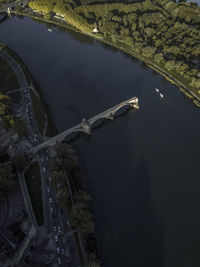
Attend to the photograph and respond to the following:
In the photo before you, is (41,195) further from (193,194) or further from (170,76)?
(170,76)

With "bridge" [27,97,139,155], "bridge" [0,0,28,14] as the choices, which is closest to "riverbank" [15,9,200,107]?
"bridge" [0,0,28,14]

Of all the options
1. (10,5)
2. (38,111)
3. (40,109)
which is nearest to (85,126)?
(38,111)

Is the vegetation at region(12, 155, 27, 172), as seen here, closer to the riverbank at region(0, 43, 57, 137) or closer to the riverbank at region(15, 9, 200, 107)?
the riverbank at region(0, 43, 57, 137)

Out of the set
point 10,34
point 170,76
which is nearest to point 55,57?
point 10,34

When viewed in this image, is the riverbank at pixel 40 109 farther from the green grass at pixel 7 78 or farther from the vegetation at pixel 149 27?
the vegetation at pixel 149 27

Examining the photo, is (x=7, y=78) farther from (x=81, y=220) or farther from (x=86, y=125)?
(x=81, y=220)
